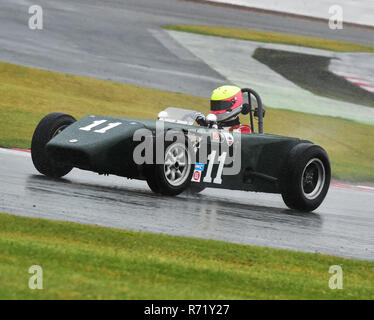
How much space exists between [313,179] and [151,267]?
449 centimetres

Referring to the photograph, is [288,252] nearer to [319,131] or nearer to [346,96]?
[319,131]

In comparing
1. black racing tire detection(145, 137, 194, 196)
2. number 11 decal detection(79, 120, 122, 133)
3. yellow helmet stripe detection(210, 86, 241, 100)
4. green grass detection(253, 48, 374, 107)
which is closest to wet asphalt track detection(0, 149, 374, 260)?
black racing tire detection(145, 137, 194, 196)

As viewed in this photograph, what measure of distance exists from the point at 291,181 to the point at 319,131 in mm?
9330

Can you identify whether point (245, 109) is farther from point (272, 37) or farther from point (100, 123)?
→ point (272, 37)

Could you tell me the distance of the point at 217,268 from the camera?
20.6 ft

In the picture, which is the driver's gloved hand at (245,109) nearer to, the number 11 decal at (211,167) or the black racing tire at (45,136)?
the number 11 decal at (211,167)

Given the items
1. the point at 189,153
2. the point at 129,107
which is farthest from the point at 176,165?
the point at 129,107

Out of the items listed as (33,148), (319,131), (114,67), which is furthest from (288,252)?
(114,67)

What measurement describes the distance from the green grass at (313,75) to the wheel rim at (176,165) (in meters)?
13.4

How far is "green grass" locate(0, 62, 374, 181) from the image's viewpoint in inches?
651

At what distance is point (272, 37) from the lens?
2689cm

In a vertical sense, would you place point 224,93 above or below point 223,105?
above

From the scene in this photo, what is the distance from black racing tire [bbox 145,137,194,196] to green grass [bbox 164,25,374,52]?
1728 centimetres

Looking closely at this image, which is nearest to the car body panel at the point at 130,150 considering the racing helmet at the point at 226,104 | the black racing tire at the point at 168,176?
the black racing tire at the point at 168,176
